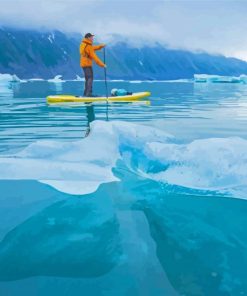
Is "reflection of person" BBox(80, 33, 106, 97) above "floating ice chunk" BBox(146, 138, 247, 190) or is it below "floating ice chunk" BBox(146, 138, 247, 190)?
above

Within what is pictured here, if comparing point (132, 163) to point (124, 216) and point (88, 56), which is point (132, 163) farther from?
point (88, 56)

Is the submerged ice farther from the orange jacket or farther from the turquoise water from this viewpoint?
the orange jacket

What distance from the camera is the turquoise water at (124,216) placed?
2260 mm

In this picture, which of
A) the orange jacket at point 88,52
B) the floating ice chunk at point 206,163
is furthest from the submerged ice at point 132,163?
the orange jacket at point 88,52

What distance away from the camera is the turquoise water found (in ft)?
7.41

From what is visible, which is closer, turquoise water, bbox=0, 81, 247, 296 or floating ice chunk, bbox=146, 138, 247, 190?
turquoise water, bbox=0, 81, 247, 296

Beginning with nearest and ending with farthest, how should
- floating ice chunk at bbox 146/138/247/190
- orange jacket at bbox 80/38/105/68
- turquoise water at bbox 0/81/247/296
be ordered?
turquoise water at bbox 0/81/247/296
floating ice chunk at bbox 146/138/247/190
orange jacket at bbox 80/38/105/68

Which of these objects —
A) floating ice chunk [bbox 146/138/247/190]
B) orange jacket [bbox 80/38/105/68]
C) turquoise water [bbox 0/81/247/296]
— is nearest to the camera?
turquoise water [bbox 0/81/247/296]

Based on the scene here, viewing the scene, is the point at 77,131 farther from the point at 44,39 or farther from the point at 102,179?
the point at 44,39

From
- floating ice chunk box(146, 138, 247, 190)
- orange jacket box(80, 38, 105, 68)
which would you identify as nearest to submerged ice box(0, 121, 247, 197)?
floating ice chunk box(146, 138, 247, 190)

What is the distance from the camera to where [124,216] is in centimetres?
312

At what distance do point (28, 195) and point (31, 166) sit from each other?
0.77m

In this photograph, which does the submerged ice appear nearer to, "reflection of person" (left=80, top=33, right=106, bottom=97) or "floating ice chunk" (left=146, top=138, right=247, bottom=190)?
"floating ice chunk" (left=146, top=138, right=247, bottom=190)

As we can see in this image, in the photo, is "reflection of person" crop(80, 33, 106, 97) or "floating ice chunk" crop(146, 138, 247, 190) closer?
"floating ice chunk" crop(146, 138, 247, 190)
